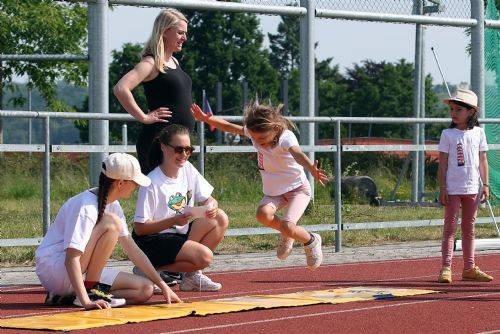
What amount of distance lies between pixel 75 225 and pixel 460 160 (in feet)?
13.2

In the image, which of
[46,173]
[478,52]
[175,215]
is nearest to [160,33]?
[175,215]

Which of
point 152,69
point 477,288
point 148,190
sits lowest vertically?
point 477,288

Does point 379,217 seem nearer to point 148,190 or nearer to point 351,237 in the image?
point 351,237

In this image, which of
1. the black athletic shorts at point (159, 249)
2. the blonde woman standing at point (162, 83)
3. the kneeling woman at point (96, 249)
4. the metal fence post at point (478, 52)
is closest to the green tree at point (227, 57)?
the metal fence post at point (478, 52)

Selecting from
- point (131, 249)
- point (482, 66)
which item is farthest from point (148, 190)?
point (482, 66)

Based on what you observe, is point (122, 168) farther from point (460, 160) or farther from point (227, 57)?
point (227, 57)

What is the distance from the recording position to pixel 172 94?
9875 mm

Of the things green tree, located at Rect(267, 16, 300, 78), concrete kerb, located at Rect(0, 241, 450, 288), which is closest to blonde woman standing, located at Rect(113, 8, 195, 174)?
concrete kerb, located at Rect(0, 241, 450, 288)

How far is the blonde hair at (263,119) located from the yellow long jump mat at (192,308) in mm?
1524

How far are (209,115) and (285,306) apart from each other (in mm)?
2404

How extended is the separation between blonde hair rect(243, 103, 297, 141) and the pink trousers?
65.8 inches

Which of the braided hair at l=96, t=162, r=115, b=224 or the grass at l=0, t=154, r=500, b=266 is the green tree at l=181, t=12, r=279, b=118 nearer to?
the grass at l=0, t=154, r=500, b=266

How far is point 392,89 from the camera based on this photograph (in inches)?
3725

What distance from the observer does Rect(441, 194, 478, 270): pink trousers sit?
10.8m
